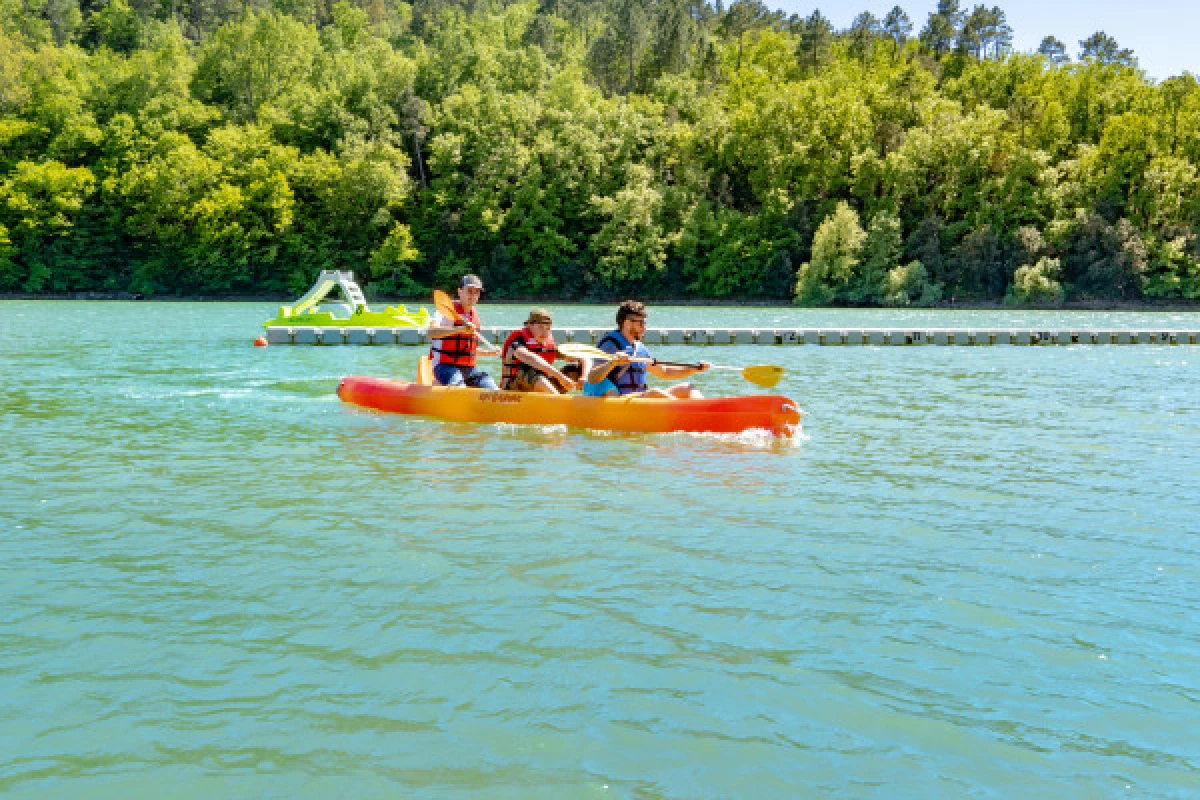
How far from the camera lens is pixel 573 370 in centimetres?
1191

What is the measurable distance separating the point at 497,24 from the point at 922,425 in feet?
244

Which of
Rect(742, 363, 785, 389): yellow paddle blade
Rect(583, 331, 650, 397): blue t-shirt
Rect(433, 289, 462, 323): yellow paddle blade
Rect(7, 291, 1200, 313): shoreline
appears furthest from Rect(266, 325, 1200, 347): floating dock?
Rect(7, 291, 1200, 313): shoreline

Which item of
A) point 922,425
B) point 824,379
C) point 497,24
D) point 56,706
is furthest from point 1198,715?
point 497,24

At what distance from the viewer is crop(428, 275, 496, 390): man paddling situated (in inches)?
468

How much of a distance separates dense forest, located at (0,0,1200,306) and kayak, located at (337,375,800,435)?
3909cm

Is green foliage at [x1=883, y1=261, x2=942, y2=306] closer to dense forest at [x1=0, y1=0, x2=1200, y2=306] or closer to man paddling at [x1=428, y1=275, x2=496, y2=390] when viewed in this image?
dense forest at [x1=0, y1=0, x2=1200, y2=306]

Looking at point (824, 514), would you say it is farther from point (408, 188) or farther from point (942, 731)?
point (408, 188)

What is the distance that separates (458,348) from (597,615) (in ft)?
24.5

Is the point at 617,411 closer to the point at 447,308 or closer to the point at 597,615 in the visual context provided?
the point at 447,308

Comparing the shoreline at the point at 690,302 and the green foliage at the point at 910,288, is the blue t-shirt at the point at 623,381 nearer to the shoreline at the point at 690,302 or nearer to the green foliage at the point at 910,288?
the shoreline at the point at 690,302

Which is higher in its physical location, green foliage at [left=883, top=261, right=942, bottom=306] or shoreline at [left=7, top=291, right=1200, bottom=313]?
green foliage at [left=883, top=261, right=942, bottom=306]

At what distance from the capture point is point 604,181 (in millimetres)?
57625

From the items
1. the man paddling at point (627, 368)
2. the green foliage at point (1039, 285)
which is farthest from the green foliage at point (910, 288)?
the man paddling at point (627, 368)

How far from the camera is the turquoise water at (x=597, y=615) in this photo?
384 cm
